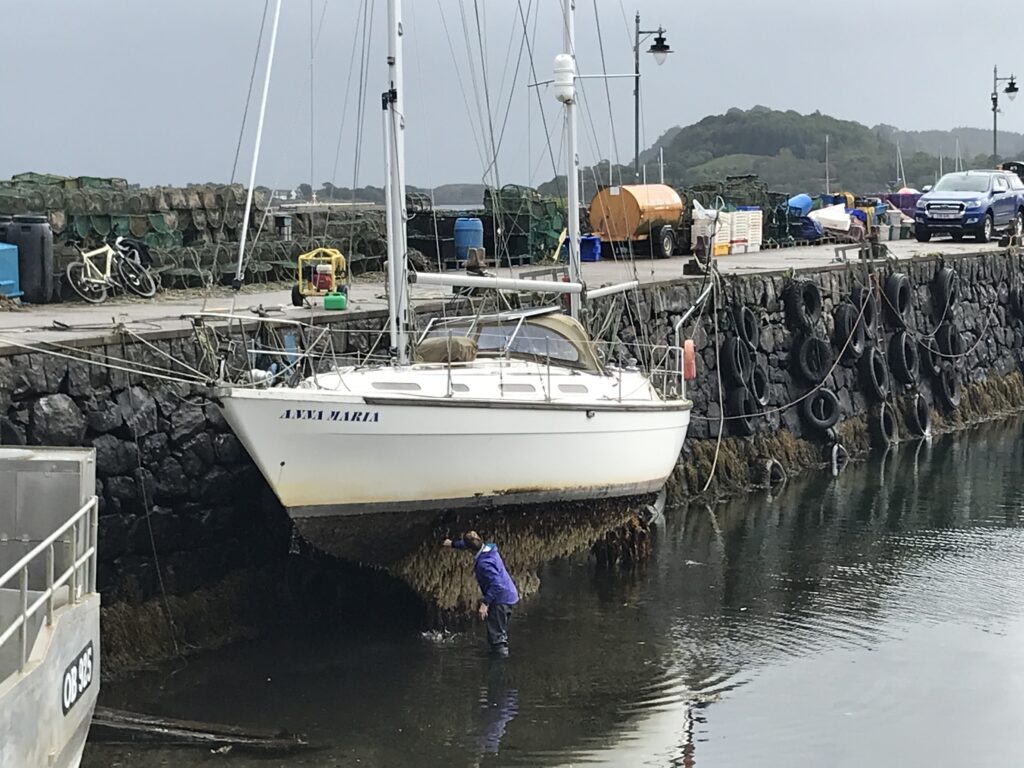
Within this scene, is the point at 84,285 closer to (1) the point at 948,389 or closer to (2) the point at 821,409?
(2) the point at 821,409

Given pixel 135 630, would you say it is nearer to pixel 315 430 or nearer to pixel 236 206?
pixel 315 430

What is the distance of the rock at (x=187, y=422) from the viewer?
1452 cm

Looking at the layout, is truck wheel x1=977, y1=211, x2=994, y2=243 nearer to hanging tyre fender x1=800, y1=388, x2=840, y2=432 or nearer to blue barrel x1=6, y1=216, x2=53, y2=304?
hanging tyre fender x1=800, y1=388, x2=840, y2=432

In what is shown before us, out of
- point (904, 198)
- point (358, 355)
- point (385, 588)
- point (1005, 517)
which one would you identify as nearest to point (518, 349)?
point (358, 355)

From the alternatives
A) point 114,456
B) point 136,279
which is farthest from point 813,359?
point 114,456

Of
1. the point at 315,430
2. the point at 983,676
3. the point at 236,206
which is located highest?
the point at 236,206

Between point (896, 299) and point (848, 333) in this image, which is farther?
point (896, 299)

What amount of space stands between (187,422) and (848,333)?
15.5 metres

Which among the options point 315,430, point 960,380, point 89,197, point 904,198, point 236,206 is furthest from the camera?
point 904,198

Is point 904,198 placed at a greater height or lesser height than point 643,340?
greater

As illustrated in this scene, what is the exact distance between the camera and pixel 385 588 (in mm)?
16203

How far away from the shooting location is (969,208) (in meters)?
38.2

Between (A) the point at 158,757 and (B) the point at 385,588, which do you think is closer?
(A) the point at 158,757

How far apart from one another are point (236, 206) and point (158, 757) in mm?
15150
